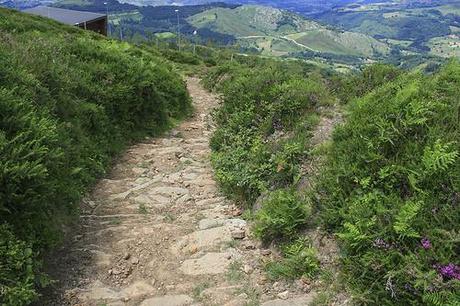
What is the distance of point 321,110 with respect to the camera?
947cm

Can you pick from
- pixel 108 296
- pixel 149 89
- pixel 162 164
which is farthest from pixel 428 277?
pixel 149 89

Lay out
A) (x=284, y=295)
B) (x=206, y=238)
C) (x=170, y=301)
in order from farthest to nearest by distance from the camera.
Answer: (x=206, y=238)
(x=170, y=301)
(x=284, y=295)

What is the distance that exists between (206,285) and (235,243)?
110cm

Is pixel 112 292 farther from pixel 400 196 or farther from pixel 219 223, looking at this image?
pixel 400 196

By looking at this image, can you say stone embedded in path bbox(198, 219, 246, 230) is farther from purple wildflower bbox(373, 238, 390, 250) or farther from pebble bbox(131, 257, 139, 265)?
purple wildflower bbox(373, 238, 390, 250)

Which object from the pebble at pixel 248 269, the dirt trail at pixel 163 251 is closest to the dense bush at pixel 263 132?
the dirt trail at pixel 163 251

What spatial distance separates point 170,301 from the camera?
539 cm

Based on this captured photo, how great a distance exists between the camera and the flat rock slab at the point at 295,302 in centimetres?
499

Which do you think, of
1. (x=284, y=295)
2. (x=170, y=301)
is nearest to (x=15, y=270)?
(x=170, y=301)

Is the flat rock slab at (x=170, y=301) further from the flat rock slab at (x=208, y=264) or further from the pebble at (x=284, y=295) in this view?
the pebble at (x=284, y=295)

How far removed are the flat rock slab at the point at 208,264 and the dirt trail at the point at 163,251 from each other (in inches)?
0.5

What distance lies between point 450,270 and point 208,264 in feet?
10.0

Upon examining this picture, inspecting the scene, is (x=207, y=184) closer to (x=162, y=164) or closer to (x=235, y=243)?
(x=162, y=164)

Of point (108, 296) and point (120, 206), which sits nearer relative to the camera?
point (108, 296)
